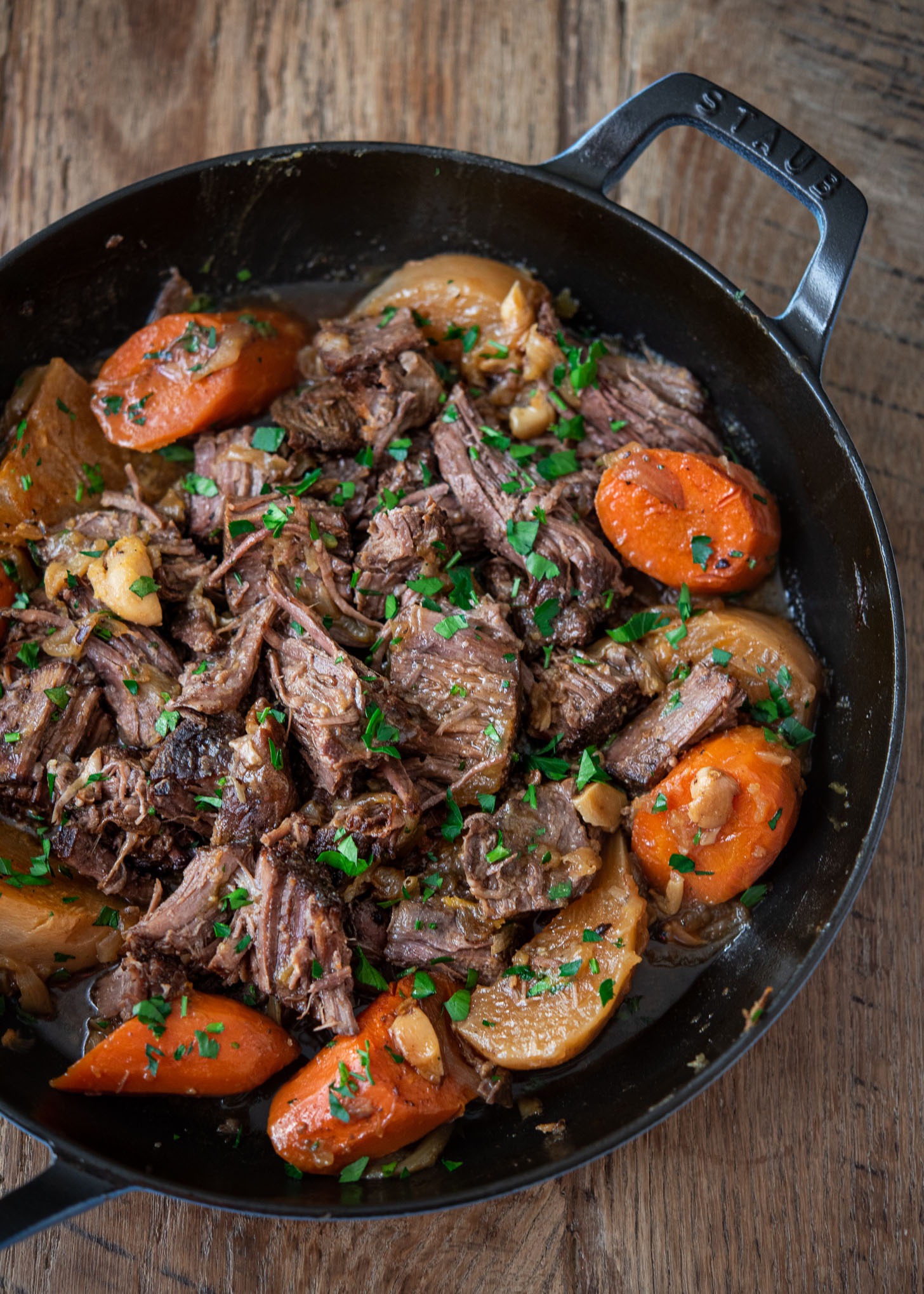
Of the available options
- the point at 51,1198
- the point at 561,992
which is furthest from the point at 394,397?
the point at 51,1198

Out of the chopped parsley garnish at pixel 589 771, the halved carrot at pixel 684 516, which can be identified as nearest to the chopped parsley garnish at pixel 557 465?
the halved carrot at pixel 684 516

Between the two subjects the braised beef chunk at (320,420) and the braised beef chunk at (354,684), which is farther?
the braised beef chunk at (320,420)

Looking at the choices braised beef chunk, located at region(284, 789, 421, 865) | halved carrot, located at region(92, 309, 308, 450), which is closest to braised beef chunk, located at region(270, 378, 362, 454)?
halved carrot, located at region(92, 309, 308, 450)

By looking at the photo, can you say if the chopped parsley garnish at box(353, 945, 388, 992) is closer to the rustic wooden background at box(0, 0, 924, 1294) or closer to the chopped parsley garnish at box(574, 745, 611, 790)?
the chopped parsley garnish at box(574, 745, 611, 790)

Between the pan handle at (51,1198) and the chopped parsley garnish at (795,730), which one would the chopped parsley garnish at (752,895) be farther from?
the pan handle at (51,1198)

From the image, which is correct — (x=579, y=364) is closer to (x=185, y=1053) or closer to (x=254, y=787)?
(x=254, y=787)
